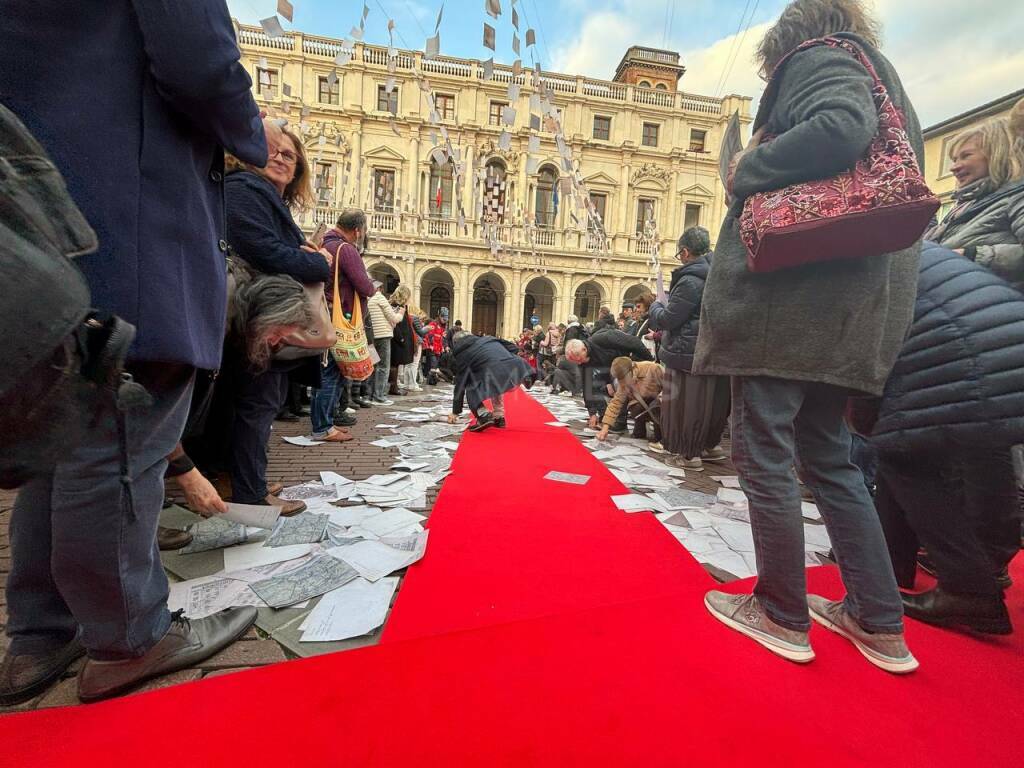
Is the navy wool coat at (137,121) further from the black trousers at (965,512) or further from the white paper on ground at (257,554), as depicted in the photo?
the black trousers at (965,512)

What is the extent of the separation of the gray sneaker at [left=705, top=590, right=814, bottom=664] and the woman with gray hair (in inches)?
86.5

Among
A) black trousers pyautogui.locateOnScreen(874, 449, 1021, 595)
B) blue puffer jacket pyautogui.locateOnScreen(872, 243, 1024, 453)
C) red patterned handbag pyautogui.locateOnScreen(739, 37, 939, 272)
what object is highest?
red patterned handbag pyautogui.locateOnScreen(739, 37, 939, 272)

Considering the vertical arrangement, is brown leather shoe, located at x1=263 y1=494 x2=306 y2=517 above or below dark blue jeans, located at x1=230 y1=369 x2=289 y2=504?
below

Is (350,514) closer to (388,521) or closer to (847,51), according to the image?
(388,521)

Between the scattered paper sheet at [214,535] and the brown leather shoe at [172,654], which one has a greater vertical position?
the brown leather shoe at [172,654]

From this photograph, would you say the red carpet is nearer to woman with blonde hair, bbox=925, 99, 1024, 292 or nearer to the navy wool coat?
the navy wool coat

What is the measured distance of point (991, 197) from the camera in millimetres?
1915

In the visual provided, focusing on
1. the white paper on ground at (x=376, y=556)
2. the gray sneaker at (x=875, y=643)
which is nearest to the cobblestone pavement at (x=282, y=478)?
the white paper on ground at (x=376, y=556)

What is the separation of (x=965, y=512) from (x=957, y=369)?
19.3 inches

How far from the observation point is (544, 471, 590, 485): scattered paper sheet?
307 centimetres

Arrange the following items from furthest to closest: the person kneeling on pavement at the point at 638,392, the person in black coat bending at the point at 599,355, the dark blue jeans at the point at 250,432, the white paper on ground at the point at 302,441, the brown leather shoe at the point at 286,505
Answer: the person in black coat bending at the point at 599,355
the person kneeling on pavement at the point at 638,392
the white paper on ground at the point at 302,441
the brown leather shoe at the point at 286,505
the dark blue jeans at the point at 250,432

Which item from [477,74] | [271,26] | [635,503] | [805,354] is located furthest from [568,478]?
[477,74]

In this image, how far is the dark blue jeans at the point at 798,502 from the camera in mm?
1293

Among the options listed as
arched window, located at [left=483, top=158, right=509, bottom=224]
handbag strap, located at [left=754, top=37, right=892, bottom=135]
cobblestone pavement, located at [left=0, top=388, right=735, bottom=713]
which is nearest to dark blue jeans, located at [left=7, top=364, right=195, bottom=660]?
cobblestone pavement, located at [left=0, top=388, right=735, bottom=713]
